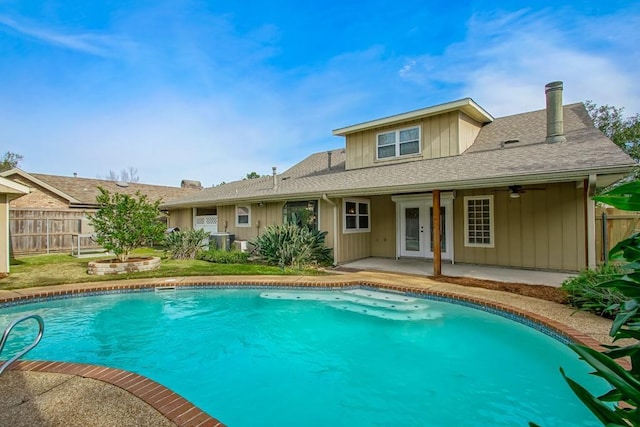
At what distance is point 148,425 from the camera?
258cm

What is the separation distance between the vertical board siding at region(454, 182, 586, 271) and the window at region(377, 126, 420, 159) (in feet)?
8.08

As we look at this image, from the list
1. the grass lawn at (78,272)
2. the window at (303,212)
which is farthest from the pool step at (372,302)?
the window at (303,212)

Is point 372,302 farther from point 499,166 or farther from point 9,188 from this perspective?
point 9,188

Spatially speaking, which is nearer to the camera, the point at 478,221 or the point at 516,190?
the point at 516,190

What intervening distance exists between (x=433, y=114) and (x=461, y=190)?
9.00 feet

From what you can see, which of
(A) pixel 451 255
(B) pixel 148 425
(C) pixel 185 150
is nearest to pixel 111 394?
(B) pixel 148 425

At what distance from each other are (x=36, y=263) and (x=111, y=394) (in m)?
11.6

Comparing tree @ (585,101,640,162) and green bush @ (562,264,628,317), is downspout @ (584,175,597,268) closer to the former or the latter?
green bush @ (562,264,628,317)

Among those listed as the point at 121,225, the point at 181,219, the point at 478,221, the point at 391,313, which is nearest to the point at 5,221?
the point at 121,225

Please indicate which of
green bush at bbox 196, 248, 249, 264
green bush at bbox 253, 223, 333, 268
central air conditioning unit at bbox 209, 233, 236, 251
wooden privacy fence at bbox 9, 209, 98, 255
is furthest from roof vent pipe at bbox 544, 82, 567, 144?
wooden privacy fence at bbox 9, 209, 98, 255

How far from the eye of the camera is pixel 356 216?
11.6 m

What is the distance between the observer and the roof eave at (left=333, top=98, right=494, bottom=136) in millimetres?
10109

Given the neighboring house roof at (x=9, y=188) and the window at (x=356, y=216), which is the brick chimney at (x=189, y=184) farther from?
the window at (x=356, y=216)

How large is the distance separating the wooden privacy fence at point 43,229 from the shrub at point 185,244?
4.54 meters
